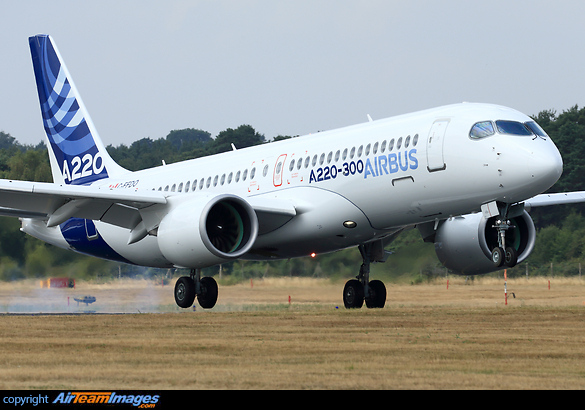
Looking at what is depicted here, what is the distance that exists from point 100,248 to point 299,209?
26.5 feet

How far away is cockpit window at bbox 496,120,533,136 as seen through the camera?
21.1 meters

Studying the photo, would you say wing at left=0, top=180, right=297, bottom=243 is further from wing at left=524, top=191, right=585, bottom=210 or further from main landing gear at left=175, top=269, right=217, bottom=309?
wing at left=524, top=191, right=585, bottom=210

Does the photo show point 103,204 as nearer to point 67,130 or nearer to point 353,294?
point 353,294

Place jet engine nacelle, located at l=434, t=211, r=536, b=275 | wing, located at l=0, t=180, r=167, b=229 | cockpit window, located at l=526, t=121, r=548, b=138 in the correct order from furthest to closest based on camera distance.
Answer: jet engine nacelle, located at l=434, t=211, r=536, b=275 → wing, located at l=0, t=180, r=167, b=229 → cockpit window, located at l=526, t=121, r=548, b=138

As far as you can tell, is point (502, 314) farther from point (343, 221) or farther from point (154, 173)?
point (154, 173)

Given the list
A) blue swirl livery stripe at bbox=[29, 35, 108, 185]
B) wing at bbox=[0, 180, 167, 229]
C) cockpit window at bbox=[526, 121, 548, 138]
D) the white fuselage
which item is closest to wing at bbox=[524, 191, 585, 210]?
the white fuselage

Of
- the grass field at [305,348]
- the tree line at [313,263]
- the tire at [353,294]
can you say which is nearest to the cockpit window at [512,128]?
the grass field at [305,348]

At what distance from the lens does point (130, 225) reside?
996 inches

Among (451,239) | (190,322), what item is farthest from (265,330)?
(451,239)

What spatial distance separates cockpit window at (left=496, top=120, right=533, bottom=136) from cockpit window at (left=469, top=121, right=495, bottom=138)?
6.8 inches

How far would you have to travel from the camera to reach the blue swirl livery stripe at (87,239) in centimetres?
2903

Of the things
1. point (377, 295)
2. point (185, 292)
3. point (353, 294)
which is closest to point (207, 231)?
point (185, 292)

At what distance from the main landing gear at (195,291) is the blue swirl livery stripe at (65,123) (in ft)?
21.4

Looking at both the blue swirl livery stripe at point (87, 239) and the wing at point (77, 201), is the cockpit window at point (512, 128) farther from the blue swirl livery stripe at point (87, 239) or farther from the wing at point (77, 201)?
the blue swirl livery stripe at point (87, 239)
